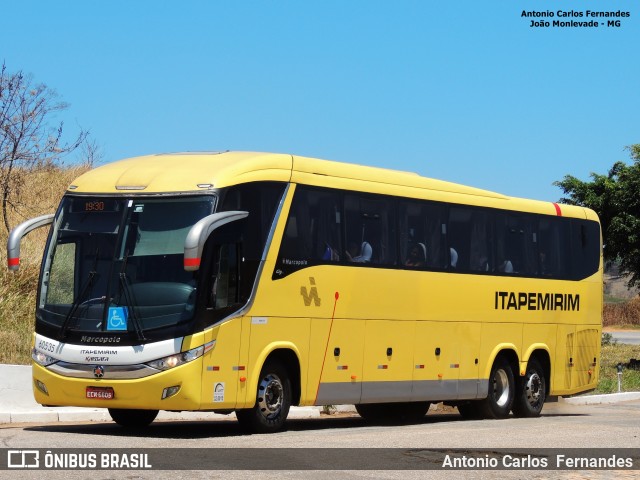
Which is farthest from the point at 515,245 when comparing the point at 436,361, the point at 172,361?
the point at 172,361

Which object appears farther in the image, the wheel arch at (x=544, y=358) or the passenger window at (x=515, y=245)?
the wheel arch at (x=544, y=358)

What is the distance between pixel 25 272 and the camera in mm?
27984

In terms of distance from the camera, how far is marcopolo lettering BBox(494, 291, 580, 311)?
2258cm

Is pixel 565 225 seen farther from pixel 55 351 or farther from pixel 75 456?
pixel 75 456

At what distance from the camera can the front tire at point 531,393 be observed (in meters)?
23.4

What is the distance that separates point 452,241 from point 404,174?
1530 millimetres

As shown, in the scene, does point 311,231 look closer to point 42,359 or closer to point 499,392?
point 42,359

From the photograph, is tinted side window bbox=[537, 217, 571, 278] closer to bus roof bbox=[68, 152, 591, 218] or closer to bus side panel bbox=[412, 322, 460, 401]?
bus side panel bbox=[412, 322, 460, 401]

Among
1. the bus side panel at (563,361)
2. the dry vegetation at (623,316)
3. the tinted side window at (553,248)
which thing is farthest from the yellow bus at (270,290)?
the dry vegetation at (623,316)

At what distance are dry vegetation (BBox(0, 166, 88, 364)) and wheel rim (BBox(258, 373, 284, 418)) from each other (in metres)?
7.16

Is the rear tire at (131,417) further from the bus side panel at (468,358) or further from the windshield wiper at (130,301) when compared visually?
the bus side panel at (468,358)

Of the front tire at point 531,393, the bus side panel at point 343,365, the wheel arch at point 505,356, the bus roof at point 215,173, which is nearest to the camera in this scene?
the bus roof at point 215,173

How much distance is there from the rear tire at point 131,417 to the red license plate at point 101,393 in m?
1.82

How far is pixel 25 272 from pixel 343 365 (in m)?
11.5
